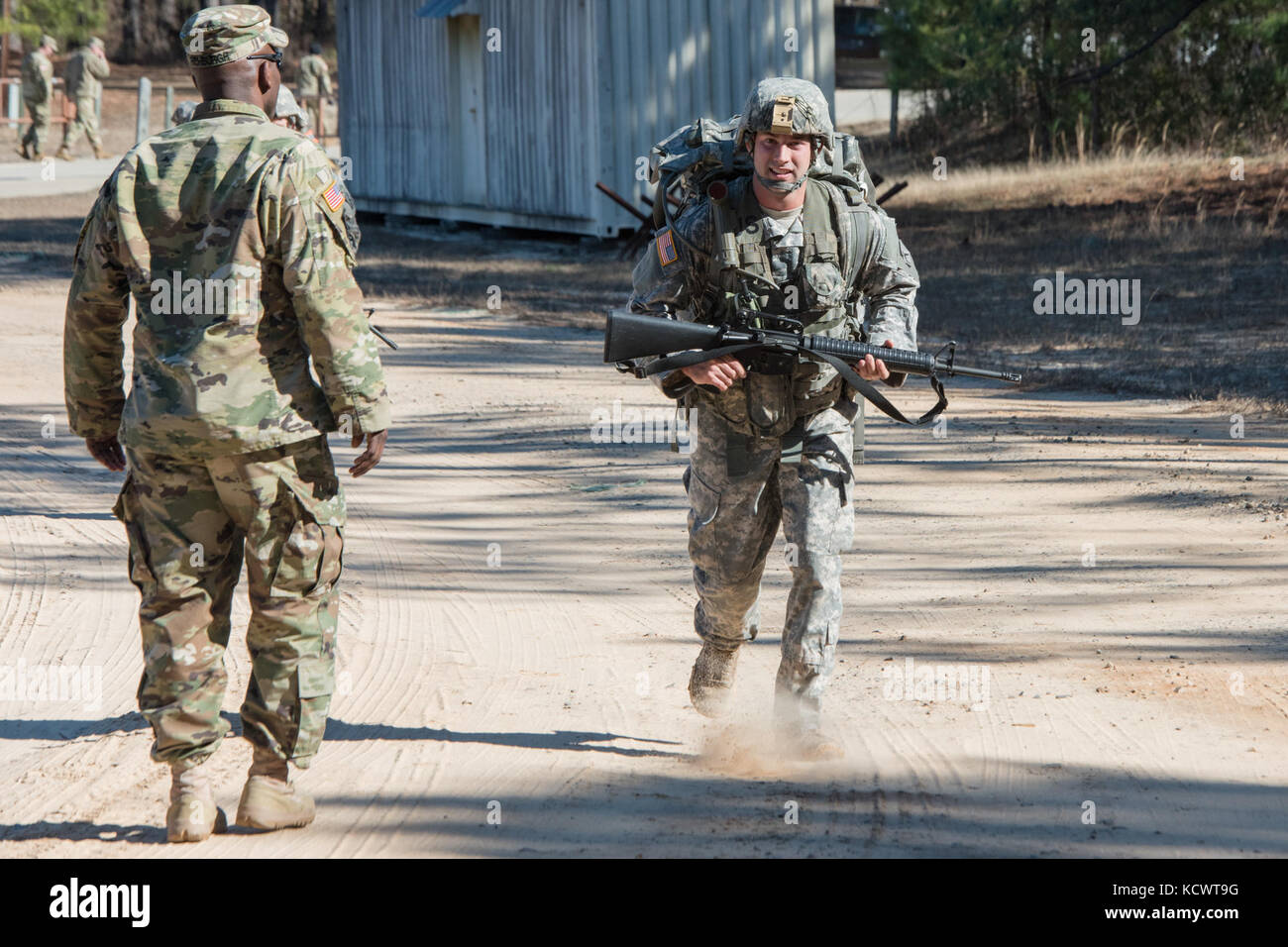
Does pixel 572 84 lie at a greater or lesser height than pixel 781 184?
greater

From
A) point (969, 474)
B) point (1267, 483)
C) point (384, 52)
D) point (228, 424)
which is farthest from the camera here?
point (384, 52)

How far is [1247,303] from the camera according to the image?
12945 mm

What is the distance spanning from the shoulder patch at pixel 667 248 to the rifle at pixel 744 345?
194 millimetres

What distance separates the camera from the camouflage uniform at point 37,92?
83.1 ft

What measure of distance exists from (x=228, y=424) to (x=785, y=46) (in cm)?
1532

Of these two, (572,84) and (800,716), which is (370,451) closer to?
(800,716)

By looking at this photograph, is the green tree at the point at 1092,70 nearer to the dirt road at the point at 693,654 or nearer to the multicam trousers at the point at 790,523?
the dirt road at the point at 693,654

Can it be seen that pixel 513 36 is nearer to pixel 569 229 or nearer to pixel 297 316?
pixel 569 229

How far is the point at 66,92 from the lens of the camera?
1078 inches

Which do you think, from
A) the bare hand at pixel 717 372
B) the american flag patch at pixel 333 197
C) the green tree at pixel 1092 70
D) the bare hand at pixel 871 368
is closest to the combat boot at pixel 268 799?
the american flag patch at pixel 333 197

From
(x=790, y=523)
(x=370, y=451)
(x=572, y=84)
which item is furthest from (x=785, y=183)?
(x=572, y=84)

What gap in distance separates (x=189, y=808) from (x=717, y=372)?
177cm

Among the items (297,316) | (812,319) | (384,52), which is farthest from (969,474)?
(384,52)

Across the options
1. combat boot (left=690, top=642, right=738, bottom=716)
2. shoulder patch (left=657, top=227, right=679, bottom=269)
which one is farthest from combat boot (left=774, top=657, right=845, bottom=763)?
shoulder patch (left=657, top=227, right=679, bottom=269)
